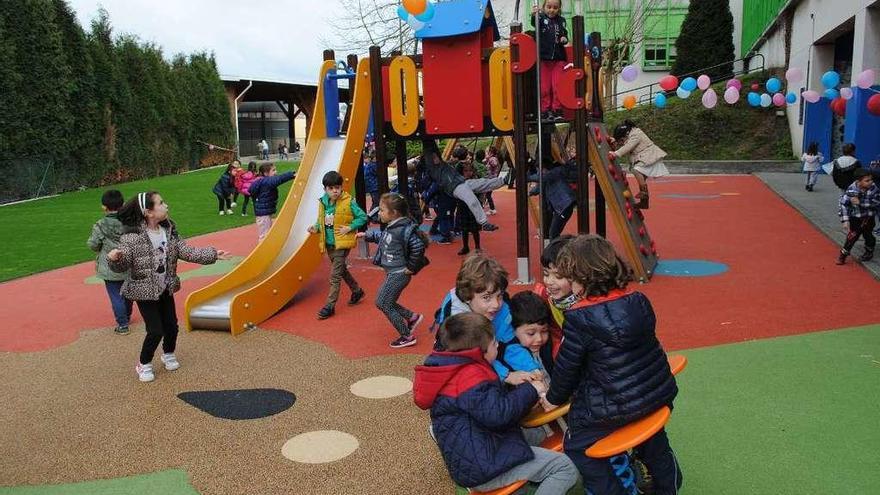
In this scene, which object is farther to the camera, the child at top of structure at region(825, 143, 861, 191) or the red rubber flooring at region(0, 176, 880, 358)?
the child at top of structure at region(825, 143, 861, 191)

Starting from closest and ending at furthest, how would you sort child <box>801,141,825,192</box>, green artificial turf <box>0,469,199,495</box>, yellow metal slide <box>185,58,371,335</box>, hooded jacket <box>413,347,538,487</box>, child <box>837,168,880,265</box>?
hooded jacket <box>413,347,538,487</box> < green artificial turf <box>0,469,199,495</box> < yellow metal slide <box>185,58,371,335</box> < child <box>837,168,880,265</box> < child <box>801,141,825,192</box>

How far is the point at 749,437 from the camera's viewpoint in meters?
3.98

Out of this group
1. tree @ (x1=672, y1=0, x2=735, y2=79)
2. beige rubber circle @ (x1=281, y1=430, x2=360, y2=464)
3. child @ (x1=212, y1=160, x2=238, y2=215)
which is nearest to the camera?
beige rubber circle @ (x1=281, y1=430, x2=360, y2=464)

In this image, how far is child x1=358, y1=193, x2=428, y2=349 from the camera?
6020 millimetres

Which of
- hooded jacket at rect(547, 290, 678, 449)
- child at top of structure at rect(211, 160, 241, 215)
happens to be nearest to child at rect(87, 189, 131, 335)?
hooded jacket at rect(547, 290, 678, 449)

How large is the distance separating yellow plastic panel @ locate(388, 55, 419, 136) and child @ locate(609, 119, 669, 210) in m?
2.73

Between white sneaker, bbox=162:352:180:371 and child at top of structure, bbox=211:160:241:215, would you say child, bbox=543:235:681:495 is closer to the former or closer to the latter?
white sneaker, bbox=162:352:180:371

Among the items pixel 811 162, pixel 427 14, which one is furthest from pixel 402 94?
pixel 811 162

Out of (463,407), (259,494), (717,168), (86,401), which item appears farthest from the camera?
(717,168)

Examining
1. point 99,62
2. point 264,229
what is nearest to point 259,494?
point 264,229

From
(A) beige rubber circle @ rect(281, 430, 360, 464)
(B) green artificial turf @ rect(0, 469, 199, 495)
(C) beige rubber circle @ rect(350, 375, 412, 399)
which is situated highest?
(B) green artificial turf @ rect(0, 469, 199, 495)

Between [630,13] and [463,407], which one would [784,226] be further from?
[630,13]

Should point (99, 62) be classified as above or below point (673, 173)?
above

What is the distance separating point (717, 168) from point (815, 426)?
2219 centimetres
